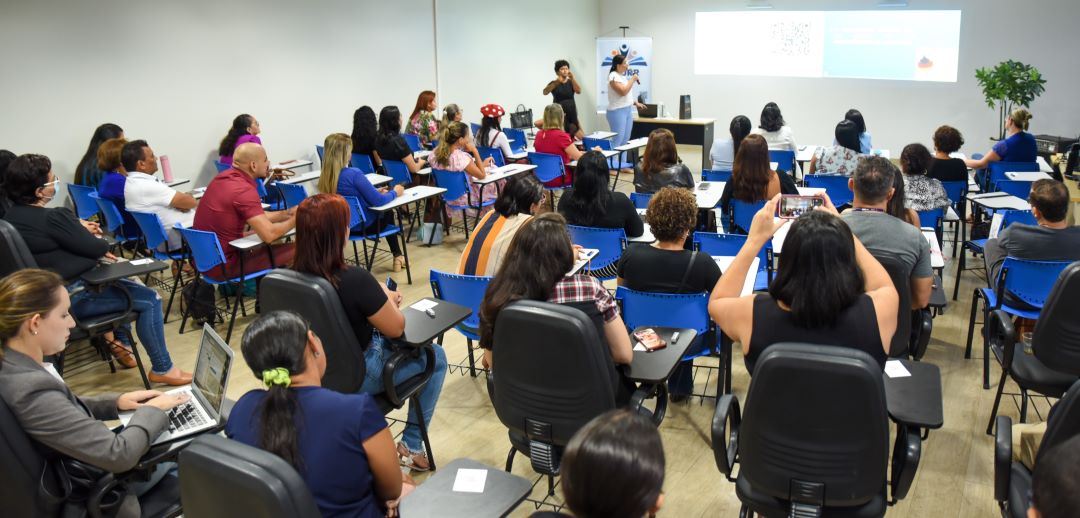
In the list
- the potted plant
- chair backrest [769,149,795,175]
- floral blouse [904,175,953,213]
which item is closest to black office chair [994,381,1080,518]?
floral blouse [904,175,953,213]

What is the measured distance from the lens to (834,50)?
11164 mm

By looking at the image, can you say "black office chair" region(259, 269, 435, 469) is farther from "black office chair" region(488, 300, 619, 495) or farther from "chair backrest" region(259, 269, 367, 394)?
"black office chair" region(488, 300, 619, 495)

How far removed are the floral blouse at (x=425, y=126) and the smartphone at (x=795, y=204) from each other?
572 cm

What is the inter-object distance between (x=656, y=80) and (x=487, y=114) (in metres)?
5.77

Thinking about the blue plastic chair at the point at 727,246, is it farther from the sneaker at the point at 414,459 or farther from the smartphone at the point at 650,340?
the sneaker at the point at 414,459

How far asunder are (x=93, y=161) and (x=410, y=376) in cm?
439

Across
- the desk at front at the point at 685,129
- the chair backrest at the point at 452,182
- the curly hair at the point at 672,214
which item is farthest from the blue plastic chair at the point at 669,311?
the desk at front at the point at 685,129

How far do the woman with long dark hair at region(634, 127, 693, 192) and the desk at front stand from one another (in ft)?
18.1

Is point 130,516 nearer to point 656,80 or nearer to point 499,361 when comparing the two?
point 499,361

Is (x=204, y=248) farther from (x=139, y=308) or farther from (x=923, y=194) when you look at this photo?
(x=923, y=194)

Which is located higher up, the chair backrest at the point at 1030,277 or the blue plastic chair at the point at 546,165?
the blue plastic chair at the point at 546,165

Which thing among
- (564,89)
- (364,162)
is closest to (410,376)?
(364,162)

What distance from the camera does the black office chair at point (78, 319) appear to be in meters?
3.70

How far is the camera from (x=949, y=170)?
20.0 feet
